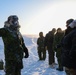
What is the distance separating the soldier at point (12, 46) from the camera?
8.37m

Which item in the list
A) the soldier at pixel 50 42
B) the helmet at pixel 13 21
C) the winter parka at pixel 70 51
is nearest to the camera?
the winter parka at pixel 70 51

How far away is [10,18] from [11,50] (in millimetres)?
831

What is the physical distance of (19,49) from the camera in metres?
8.49

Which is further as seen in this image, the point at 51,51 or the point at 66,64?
the point at 51,51

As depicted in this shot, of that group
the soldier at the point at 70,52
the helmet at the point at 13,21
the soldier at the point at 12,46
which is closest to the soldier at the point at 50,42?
the soldier at the point at 12,46

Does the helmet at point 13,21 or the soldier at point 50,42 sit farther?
the soldier at point 50,42

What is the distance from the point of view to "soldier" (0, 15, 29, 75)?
8367 millimetres

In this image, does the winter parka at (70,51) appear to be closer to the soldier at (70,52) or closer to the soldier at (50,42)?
the soldier at (70,52)

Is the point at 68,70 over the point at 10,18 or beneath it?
beneath

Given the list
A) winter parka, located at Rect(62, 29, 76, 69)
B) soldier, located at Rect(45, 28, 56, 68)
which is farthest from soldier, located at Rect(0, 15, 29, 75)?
soldier, located at Rect(45, 28, 56, 68)

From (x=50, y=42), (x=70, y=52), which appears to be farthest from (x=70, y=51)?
(x=50, y=42)

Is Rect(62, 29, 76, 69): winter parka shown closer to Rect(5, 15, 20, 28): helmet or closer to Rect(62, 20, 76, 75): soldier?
Rect(62, 20, 76, 75): soldier

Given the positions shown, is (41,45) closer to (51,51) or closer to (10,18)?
(51,51)

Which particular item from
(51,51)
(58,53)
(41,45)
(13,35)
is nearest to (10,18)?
(13,35)
